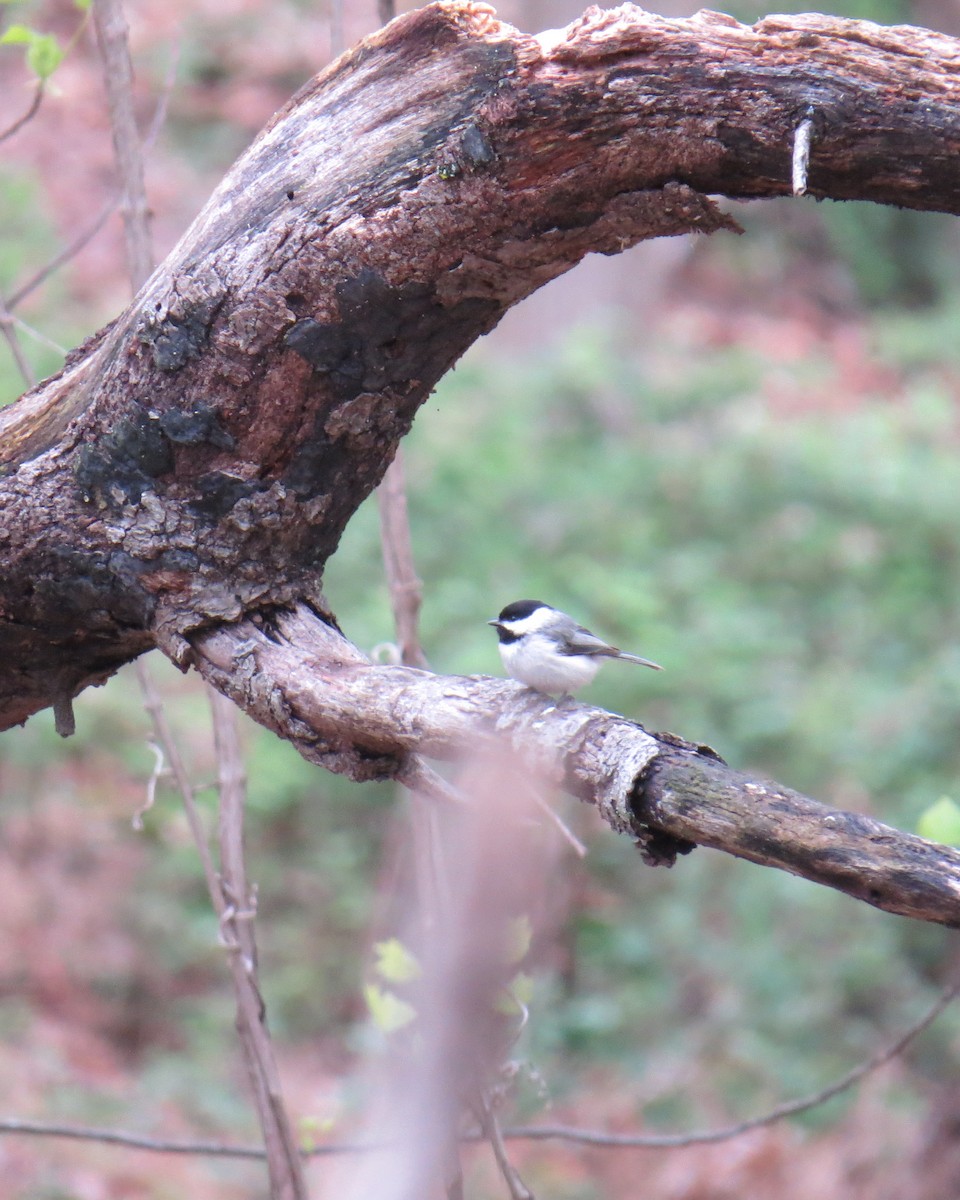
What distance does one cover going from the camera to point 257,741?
Answer: 6266 mm

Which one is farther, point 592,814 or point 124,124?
point 592,814

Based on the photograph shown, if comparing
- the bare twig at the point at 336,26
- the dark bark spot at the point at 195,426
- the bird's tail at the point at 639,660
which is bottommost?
the bird's tail at the point at 639,660

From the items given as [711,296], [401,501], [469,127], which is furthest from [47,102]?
[469,127]

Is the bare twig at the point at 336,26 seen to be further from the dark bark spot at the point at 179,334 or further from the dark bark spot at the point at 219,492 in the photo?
the dark bark spot at the point at 219,492

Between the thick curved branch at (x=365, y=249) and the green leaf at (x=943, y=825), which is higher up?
the thick curved branch at (x=365, y=249)

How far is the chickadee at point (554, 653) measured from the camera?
301 centimetres

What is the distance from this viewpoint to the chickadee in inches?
118

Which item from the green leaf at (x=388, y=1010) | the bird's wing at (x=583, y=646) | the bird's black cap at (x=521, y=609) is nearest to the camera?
the green leaf at (x=388, y=1010)

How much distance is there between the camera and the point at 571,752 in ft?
4.83

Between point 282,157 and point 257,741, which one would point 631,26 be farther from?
point 257,741

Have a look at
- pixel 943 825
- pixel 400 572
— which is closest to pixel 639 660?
pixel 400 572

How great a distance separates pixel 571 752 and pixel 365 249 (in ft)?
2.63

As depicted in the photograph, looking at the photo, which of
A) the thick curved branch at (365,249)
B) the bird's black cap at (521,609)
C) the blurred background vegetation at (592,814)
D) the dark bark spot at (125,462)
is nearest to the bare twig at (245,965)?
the thick curved branch at (365,249)

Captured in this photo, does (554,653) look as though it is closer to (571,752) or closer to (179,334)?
(179,334)
